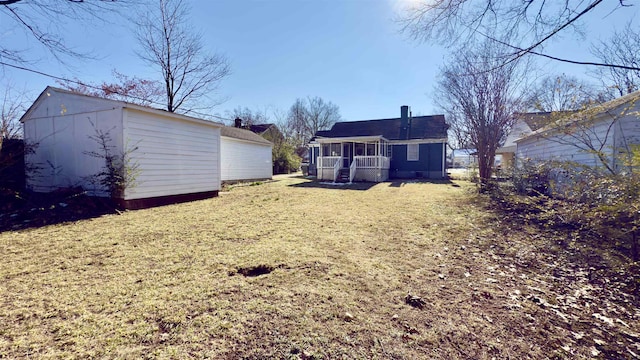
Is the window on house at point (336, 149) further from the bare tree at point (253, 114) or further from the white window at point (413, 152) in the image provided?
the bare tree at point (253, 114)

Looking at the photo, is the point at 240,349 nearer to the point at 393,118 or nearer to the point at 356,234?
the point at 356,234

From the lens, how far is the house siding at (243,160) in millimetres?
14359

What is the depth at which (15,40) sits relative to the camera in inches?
203

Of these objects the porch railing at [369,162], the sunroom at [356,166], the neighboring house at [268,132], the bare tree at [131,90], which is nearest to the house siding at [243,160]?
the sunroom at [356,166]

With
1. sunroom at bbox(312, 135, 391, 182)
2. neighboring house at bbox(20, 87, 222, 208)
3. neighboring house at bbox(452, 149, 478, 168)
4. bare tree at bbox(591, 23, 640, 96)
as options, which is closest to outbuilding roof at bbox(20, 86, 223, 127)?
neighboring house at bbox(20, 87, 222, 208)

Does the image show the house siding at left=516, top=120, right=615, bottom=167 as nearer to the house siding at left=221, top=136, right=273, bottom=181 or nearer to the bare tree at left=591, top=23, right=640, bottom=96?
the bare tree at left=591, top=23, right=640, bottom=96

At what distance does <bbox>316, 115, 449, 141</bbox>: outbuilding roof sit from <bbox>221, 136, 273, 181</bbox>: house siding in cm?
771

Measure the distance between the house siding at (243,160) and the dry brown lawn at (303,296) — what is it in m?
9.59

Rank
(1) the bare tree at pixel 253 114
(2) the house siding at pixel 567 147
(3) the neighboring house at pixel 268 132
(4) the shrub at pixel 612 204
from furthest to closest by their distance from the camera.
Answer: (1) the bare tree at pixel 253 114 < (3) the neighboring house at pixel 268 132 < (2) the house siding at pixel 567 147 < (4) the shrub at pixel 612 204

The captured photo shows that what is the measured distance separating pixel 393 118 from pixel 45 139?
21121 millimetres

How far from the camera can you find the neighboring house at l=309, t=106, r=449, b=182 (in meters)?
16.0

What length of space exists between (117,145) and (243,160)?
8.98 metres

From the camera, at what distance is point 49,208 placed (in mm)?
6461

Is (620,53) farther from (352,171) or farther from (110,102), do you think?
(110,102)
